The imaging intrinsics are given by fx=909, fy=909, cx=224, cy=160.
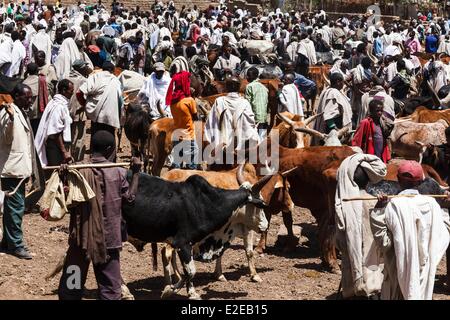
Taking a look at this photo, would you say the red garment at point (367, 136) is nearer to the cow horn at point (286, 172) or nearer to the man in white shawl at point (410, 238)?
the cow horn at point (286, 172)

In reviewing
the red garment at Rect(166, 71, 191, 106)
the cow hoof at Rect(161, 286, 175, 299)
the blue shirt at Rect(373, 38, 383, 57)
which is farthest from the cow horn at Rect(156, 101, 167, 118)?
the blue shirt at Rect(373, 38, 383, 57)

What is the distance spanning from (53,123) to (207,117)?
2.61 metres

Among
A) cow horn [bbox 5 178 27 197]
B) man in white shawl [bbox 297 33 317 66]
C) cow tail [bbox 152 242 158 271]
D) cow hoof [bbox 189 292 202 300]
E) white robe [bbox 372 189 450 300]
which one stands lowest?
cow hoof [bbox 189 292 202 300]

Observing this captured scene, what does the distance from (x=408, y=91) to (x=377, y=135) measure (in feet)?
26.2

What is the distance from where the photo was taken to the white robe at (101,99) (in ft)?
40.2

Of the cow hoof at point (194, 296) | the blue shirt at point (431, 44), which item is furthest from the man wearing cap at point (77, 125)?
the blue shirt at point (431, 44)

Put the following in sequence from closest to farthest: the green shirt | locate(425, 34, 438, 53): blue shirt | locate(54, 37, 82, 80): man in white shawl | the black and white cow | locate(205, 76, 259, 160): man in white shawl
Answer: the black and white cow → locate(205, 76, 259, 160): man in white shawl → the green shirt → locate(54, 37, 82, 80): man in white shawl → locate(425, 34, 438, 53): blue shirt

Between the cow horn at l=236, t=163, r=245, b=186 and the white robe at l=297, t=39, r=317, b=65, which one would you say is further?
the white robe at l=297, t=39, r=317, b=65

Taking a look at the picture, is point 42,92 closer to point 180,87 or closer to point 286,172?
point 180,87

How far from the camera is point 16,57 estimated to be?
56.2 feet

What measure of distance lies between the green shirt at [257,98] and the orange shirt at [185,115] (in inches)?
45.8

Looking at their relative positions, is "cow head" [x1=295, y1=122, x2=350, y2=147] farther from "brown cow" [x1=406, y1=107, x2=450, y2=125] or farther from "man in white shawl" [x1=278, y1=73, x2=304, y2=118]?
"brown cow" [x1=406, y1=107, x2=450, y2=125]

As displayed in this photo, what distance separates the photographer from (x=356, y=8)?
4362 centimetres

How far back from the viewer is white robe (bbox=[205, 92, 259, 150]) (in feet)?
38.1
